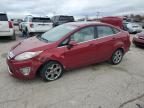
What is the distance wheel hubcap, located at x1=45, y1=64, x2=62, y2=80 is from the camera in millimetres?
4363

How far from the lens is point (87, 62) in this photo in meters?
5.12

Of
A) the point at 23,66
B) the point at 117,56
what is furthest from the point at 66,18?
the point at 23,66

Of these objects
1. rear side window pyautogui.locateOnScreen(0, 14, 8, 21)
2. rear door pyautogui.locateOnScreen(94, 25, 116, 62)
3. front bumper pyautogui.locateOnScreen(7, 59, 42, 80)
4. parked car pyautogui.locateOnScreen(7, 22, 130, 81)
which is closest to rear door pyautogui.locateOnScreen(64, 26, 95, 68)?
parked car pyautogui.locateOnScreen(7, 22, 130, 81)

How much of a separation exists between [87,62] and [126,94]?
5.27 ft

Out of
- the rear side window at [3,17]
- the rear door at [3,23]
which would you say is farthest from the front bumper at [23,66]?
the rear side window at [3,17]

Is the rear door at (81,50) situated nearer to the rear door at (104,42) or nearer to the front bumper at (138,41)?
the rear door at (104,42)

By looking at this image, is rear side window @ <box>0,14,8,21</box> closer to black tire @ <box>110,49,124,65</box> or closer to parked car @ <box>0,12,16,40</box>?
parked car @ <box>0,12,16,40</box>

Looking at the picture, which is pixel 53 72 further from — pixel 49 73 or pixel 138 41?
pixel 138 41

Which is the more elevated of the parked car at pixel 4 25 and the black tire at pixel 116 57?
the parked car at pixel 4 25

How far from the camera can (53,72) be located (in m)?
4.46

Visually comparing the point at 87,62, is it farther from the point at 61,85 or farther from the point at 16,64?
the point at 16,64

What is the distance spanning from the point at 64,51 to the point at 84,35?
0.92m

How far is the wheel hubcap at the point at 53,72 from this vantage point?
436 centimetres

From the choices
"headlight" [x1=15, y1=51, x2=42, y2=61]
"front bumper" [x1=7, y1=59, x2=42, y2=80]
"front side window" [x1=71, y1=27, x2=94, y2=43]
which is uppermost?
"front side window" [x1=71, y1=27, x2=94, y2=43]
